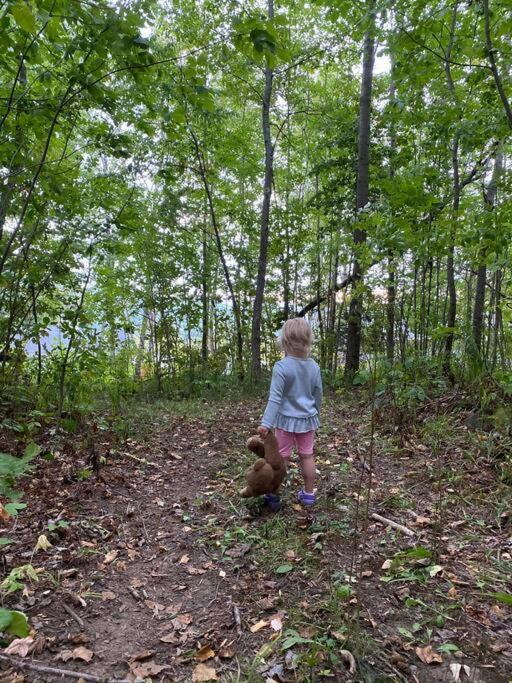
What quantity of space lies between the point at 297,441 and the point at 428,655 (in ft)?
5.97

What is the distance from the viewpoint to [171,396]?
29.4ft

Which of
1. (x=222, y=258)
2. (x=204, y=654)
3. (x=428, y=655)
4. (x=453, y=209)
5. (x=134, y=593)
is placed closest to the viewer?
(x=428, y=655)

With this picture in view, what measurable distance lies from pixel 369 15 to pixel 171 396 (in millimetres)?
7098

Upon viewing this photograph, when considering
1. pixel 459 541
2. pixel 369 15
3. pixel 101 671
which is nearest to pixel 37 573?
pixel 101 671

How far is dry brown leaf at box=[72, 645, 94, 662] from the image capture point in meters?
2.08

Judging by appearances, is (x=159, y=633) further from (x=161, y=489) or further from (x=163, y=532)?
(x=161, y=489)

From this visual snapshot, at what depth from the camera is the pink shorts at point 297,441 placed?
364cm

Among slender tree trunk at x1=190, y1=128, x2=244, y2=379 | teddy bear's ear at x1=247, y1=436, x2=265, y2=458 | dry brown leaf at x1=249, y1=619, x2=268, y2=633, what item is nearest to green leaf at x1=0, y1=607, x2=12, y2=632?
dry brown leaf at x1=249, y1=619, x2=268, y2=633

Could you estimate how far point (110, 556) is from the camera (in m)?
3.02

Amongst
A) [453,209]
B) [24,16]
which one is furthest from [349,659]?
[453,209]

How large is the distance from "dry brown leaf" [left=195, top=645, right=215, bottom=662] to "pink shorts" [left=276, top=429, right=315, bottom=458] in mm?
1641

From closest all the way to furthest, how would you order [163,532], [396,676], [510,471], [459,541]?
[396,676] → [459,541] → [163,532] → [510,471]

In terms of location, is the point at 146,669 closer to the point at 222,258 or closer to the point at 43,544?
the point at 43,544

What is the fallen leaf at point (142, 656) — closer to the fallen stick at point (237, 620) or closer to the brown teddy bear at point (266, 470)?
the fallen stick at point (237, 620)
